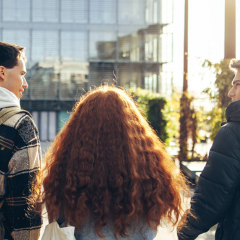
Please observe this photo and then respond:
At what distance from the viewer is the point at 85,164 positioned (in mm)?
1624

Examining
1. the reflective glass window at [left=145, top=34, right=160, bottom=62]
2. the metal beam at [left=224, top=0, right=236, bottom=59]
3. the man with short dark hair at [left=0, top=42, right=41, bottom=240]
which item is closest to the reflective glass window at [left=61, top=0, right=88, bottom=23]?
the reflective glass window at [left=145, top=34, right=160, bottom=62]

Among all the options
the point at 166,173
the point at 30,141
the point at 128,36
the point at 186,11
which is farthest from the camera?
the point at 128,36

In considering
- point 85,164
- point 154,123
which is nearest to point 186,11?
point 154,123

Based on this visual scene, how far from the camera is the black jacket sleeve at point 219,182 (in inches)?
79.4

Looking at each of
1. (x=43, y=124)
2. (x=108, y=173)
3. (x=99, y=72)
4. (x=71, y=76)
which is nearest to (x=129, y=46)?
(x=99, y=72)

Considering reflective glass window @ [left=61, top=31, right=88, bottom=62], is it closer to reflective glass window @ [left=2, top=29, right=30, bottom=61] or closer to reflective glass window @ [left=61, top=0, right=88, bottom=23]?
reflective glass window @ [left=61, top=0, right=88, bottom=23]

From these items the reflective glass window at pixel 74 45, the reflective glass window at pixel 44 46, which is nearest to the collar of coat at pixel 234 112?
the reflective glass window at pixel 74 45

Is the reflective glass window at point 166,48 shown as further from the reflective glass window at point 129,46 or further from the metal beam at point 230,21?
the metal beam at point 230,21

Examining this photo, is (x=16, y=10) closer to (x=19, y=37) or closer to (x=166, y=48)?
(x=19, y=37)

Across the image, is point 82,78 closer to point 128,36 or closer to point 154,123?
point 128,36

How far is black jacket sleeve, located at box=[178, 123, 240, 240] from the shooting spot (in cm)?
202

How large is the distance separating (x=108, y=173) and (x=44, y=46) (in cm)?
2710

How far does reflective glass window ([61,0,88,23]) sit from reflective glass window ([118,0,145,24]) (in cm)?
288

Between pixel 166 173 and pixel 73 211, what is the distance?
0.50 meters
